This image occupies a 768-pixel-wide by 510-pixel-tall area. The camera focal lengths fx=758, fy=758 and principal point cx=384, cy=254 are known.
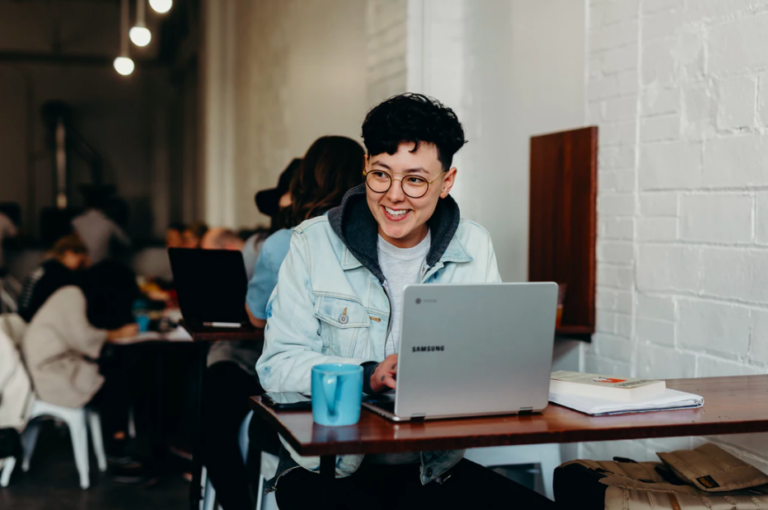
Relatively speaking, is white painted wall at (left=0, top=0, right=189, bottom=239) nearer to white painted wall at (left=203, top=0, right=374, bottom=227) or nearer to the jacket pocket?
white painted wall at (left=203, top=0, right=374, bottom=227)

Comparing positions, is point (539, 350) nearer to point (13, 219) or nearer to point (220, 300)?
point (220, 300)

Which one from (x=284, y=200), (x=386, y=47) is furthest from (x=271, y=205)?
(x=386, y=47)

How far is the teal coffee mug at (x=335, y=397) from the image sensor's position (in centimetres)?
127

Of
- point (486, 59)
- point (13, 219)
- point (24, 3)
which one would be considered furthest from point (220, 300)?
point (24, 3)

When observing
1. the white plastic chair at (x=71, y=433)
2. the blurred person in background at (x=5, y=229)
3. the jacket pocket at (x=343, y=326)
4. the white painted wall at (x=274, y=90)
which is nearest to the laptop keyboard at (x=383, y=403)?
the jacket pocket at (x=343, y=326)

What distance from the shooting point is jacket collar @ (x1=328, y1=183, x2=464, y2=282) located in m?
1.71

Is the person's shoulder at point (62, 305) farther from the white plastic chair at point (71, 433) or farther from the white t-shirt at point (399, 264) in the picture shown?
the white t-shirt at point (399, 264)

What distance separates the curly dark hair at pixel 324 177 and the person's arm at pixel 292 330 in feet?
3.42

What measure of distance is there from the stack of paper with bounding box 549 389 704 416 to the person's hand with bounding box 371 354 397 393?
331 millimetres

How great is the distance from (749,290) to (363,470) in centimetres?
122

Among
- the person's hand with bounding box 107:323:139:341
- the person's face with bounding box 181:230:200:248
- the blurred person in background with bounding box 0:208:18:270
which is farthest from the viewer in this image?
the blurred person in background with bounding box 0:208:18:270

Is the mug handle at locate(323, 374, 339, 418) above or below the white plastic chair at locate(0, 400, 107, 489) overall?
above

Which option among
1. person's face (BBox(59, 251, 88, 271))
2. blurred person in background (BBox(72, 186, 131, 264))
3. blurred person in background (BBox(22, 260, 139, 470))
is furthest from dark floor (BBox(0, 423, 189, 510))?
blurred person in background (BBox(72, 186, 131, 264))

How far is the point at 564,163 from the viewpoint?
291cm
